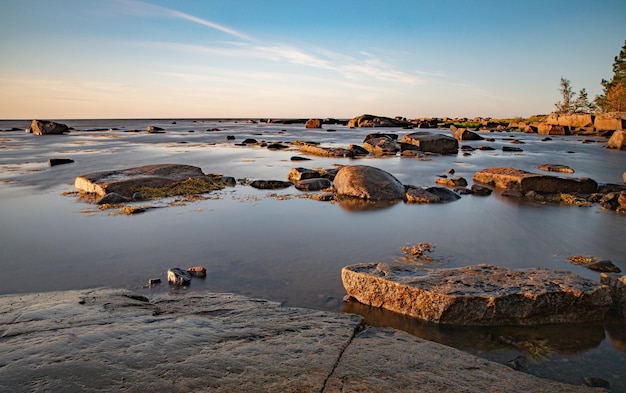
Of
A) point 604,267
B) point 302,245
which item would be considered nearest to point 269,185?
point 302,245

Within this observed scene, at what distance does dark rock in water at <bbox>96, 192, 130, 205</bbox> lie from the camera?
929 centimetres

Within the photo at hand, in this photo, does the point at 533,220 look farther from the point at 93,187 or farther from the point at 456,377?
the point at 93,187

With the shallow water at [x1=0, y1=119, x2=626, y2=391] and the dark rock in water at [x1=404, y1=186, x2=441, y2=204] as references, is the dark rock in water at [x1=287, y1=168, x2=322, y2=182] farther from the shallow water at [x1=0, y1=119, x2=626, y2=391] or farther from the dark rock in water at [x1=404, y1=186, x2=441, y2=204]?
the dark rock in water at [x1=404, y1=186, x2=441, y2=204]

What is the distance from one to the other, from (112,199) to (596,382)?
947 cm

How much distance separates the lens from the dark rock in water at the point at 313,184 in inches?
459

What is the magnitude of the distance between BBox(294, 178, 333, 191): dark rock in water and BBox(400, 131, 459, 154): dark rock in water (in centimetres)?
1470

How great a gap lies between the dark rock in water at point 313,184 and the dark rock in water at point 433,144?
14.7 m

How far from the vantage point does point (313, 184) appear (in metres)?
11.8

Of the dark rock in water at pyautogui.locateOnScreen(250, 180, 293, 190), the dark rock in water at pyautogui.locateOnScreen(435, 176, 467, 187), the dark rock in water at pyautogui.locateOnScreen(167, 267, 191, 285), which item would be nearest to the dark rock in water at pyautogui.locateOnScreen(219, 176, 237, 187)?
the dark rock in water at pyautogui.locateOnScreen(250, 180, 293, 190)

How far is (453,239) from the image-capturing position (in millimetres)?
6832

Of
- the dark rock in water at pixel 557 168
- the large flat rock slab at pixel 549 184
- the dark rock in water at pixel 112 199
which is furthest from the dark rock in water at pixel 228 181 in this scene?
the dark rock in water at pixel 557 168

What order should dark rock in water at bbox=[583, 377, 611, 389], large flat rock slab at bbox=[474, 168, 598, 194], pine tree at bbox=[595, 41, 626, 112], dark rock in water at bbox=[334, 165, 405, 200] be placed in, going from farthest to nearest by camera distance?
pine tree at bbox=[595, 41, 626, 112] → large flat rock slab at bbox=[474, 168, 598, 194] → dark rock in water at bbox=[334, 165, 405, 200] → dark rock in water at bbox=[583, 377, 611, 389]

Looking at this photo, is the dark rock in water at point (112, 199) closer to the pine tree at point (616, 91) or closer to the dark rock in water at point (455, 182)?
the dark rock in water at point (455, 182)

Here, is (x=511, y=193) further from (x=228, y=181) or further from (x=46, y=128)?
(x=46, y=128)
